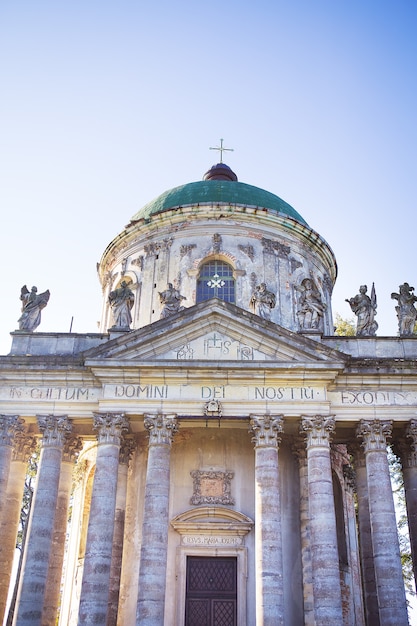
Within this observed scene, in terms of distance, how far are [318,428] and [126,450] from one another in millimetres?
6472

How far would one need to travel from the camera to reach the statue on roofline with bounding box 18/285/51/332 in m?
22.4

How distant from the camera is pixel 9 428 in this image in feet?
66.1

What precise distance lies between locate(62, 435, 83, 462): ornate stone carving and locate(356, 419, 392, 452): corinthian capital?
9.09 metres

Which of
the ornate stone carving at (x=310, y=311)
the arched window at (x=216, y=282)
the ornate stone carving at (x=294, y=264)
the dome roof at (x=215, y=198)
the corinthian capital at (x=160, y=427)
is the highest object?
the dome roof at (x=215, y=198)

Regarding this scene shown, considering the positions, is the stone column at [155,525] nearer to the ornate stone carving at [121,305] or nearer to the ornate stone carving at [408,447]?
the ornate stone carving at [121,305]

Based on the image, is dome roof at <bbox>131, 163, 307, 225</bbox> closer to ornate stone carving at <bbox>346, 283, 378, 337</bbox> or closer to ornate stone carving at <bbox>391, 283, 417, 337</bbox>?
ornate stone carving at <bbox>346, 283, 378, 337</bbox>

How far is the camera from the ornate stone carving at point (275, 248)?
27297 mm

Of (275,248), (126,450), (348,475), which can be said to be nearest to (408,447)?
(348,475)

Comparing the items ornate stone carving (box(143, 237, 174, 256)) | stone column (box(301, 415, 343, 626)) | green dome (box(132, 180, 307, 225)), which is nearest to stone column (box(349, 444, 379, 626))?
stone column (box(301, 415, 343, 626))

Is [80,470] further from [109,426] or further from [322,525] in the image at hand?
[322,525]

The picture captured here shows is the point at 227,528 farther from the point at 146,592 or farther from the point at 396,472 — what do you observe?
the point at 396,472

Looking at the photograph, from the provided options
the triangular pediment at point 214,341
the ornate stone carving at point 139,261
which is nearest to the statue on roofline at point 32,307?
the triangular pediment at point 214,341

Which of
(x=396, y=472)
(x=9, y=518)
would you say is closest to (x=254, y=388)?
(x=9, y=518)

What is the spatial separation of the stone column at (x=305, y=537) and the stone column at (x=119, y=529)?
18.2ft
